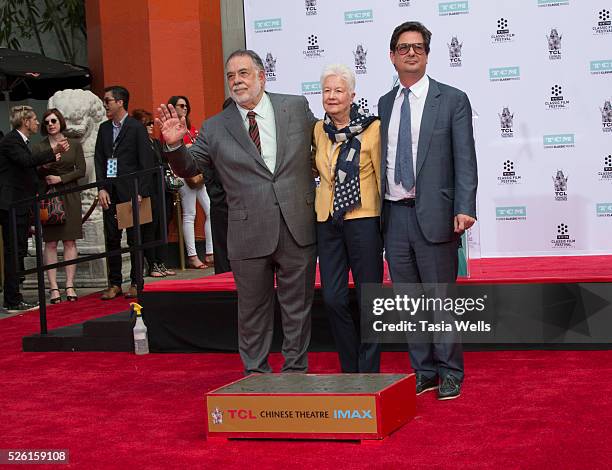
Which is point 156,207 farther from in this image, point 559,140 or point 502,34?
point 559,140

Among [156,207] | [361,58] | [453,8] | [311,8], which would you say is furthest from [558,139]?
[156,207]

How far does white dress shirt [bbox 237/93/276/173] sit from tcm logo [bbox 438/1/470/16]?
11.3ft

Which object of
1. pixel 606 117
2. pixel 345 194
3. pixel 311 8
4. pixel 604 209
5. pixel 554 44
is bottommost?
pixel 604 209

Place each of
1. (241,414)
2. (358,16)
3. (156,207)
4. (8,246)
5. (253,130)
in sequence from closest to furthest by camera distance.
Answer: (241,414), (253,130), (358,16), (8,246), (156,207)

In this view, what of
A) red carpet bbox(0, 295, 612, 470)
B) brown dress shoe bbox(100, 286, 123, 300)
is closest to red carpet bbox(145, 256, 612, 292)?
red carpet bbox(0, 295, 612, 470)

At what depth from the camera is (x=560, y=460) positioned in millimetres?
3412

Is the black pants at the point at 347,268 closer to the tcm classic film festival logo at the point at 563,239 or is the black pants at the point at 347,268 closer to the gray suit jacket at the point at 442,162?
the gray suit jacket at the point at 442,162

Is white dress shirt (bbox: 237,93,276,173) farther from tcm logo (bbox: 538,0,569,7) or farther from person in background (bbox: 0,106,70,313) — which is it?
person in background (bbox: 0,106,70,313)

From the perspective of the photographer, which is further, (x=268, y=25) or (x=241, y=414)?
(x=268, y=25)

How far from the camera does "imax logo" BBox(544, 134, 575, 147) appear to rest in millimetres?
7340

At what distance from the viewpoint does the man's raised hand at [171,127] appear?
4.18 m

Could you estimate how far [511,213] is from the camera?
7.47 m

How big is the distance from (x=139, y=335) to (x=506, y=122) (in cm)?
308

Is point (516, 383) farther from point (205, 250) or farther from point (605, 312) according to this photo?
point (205, 250)
